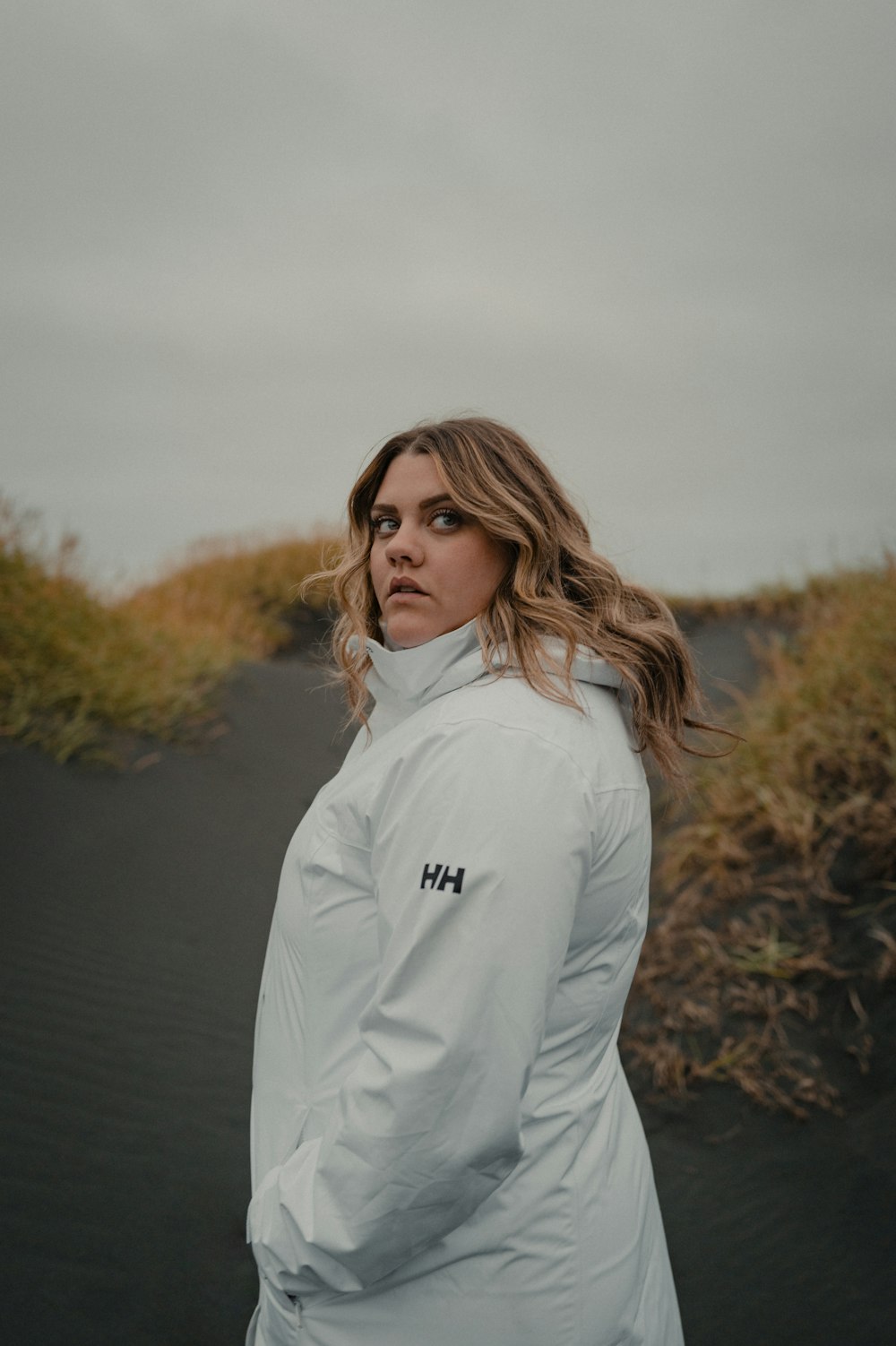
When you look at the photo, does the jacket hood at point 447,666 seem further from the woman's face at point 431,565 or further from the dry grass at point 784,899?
the dry grass at point 784,899

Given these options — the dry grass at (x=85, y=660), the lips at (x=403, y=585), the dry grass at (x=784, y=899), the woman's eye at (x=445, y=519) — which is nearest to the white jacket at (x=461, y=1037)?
→ the lips at (x=403, y=585)

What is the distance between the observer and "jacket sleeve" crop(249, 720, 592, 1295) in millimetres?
1147

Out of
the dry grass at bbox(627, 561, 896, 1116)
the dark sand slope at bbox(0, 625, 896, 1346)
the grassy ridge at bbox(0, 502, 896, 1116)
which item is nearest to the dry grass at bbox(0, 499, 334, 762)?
the grassy ridge at bbox(0, 502, 896, 1116)

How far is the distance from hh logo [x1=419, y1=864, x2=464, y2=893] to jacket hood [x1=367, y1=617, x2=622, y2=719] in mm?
370

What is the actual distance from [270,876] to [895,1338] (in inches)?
161

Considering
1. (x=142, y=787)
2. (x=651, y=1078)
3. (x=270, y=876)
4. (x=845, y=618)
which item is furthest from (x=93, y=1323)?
(x=845, y=618)

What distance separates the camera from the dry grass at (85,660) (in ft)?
20.6

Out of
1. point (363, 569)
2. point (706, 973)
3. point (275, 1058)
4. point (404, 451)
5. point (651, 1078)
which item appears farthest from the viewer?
point (706, 973)

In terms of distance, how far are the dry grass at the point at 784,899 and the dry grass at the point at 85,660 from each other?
352 cm

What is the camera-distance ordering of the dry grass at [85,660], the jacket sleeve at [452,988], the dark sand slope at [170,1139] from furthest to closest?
the dry grass at [85,660]
the dark sand slope at [170,1139]
the jacket sleeve at [452,988]

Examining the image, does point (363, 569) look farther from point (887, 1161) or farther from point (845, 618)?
point (845, 618)

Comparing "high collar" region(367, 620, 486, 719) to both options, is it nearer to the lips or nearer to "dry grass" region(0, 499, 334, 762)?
the lips

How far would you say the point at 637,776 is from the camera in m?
1.46

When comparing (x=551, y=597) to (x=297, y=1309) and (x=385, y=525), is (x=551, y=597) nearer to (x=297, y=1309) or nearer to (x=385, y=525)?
(x=385, y=525)
